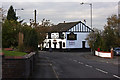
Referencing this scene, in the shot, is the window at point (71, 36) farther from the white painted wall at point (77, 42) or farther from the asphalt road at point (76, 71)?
the asphalt road at point (76, 71)

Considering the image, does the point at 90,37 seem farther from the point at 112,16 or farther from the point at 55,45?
the point at 55,45

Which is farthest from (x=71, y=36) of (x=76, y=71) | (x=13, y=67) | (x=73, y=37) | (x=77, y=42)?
(x=13, y=67)

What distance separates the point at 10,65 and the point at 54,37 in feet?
222

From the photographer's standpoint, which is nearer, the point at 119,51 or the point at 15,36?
the point at 15,36

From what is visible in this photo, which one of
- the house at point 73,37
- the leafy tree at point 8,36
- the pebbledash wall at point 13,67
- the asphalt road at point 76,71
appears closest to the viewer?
the pebbledash wall at point 13,67

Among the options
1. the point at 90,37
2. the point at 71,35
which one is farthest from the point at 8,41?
the point at 71,35

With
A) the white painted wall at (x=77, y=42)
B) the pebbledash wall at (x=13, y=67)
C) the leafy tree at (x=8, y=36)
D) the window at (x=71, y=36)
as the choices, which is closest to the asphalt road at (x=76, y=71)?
the pebbledash wall at (x=13, y=67)

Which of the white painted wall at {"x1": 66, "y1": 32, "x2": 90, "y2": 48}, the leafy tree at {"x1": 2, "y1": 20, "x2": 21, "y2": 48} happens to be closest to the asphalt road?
the leafy tree at {"x1": 2, "y1": 20, "x2": 21, "y2": 48}

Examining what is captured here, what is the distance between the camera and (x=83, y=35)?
73.9 meters

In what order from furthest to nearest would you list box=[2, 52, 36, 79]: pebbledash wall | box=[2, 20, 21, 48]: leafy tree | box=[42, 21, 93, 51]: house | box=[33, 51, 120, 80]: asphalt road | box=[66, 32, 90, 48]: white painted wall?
box=[42, 21, 93, 51]: house, box=[66, 32, 90, 48]: white painted wall, box=[2, 20, 21, 48]: leafy tree, box=[33, 51, 120, 80]: asphalt road, box=[2, 52, 36, 79]: pebbledash wall

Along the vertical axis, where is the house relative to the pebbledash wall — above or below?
above

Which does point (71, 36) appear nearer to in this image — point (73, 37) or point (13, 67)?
point (73, 37)

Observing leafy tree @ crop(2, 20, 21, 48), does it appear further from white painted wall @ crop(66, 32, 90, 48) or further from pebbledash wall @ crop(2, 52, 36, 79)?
white painted wall @ crop(66, 32, 90, 48)

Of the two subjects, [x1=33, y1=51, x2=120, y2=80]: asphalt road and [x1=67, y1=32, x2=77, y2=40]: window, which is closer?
[x1=33, y1=51, x2=120, y2=80]: asphalt road
